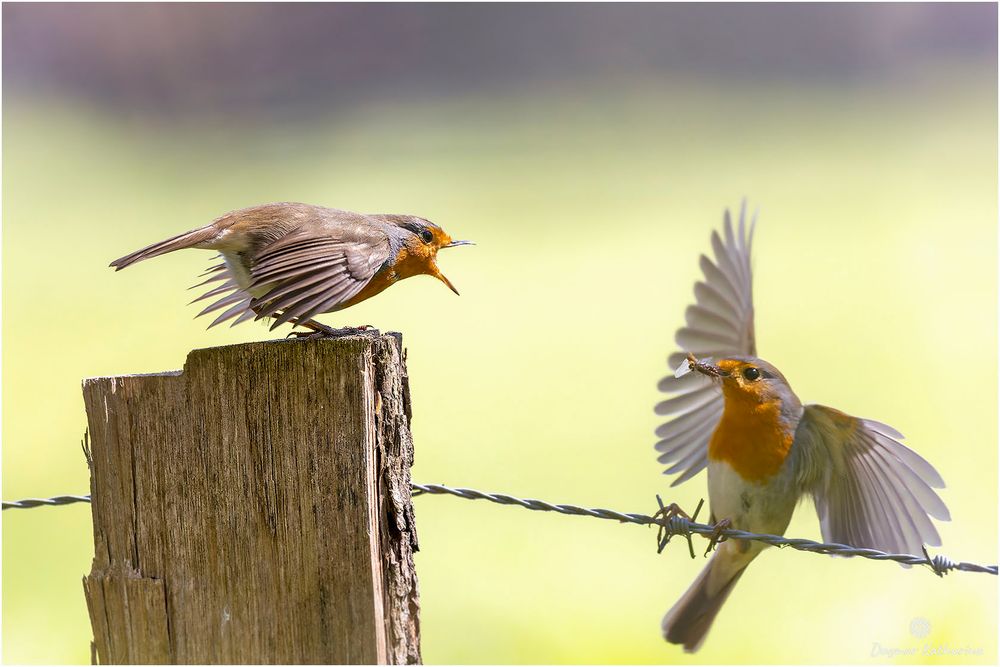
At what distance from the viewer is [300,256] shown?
2.53 m

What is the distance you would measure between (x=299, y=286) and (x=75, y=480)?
616 cm

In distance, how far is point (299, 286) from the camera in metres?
2.41

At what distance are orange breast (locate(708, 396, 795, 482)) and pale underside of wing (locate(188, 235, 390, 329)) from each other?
148 centimetres

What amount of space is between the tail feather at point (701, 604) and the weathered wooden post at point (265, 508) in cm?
192

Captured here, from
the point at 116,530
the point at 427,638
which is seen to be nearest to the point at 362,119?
the point at 427,638

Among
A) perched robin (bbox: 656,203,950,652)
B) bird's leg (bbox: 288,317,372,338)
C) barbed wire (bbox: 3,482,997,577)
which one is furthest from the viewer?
perched robin (bbox: 656,203,950,652)

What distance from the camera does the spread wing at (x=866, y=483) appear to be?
3193mm

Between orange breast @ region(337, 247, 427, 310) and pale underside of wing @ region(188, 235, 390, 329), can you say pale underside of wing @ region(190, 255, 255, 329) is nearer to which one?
pale underside of wing @ region(188, 235, 390, 329)

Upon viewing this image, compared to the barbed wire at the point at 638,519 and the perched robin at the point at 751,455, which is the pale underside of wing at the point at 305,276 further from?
the perched robin at the point at 751,455

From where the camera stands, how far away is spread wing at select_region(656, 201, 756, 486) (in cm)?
392

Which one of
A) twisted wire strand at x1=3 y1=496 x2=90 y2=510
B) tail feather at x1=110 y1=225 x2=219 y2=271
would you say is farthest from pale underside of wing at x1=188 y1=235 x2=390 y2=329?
twisted wire strand at x1=3 y1=496 x2=90 y2=510

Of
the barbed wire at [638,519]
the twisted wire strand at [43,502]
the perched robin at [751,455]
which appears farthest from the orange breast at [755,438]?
the twisted wire strand at [43,502]

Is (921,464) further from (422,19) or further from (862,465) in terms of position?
(422,19)

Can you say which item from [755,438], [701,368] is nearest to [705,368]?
[701,368]
